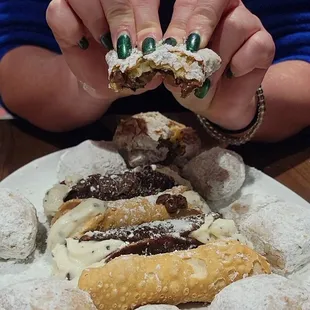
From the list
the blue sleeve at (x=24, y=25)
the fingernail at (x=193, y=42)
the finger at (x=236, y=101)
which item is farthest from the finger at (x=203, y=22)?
the blue sleeve at (x=24, y=25)

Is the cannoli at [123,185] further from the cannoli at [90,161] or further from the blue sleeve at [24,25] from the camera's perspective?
the blue sleeve at [24,25]

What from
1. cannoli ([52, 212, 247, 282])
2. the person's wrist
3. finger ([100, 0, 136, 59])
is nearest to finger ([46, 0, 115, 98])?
finger ([100, 0, 136, 59])

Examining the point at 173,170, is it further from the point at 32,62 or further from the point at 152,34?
the point at 32,62

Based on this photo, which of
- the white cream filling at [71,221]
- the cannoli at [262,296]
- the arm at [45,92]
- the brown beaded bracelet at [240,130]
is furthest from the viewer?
the arm at [45,92]

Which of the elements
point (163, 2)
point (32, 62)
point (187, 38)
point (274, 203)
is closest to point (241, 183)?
point (274, 203)

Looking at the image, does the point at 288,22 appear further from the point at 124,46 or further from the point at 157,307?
the point at 157,307

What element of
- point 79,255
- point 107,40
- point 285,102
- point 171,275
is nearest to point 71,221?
point 79,255
